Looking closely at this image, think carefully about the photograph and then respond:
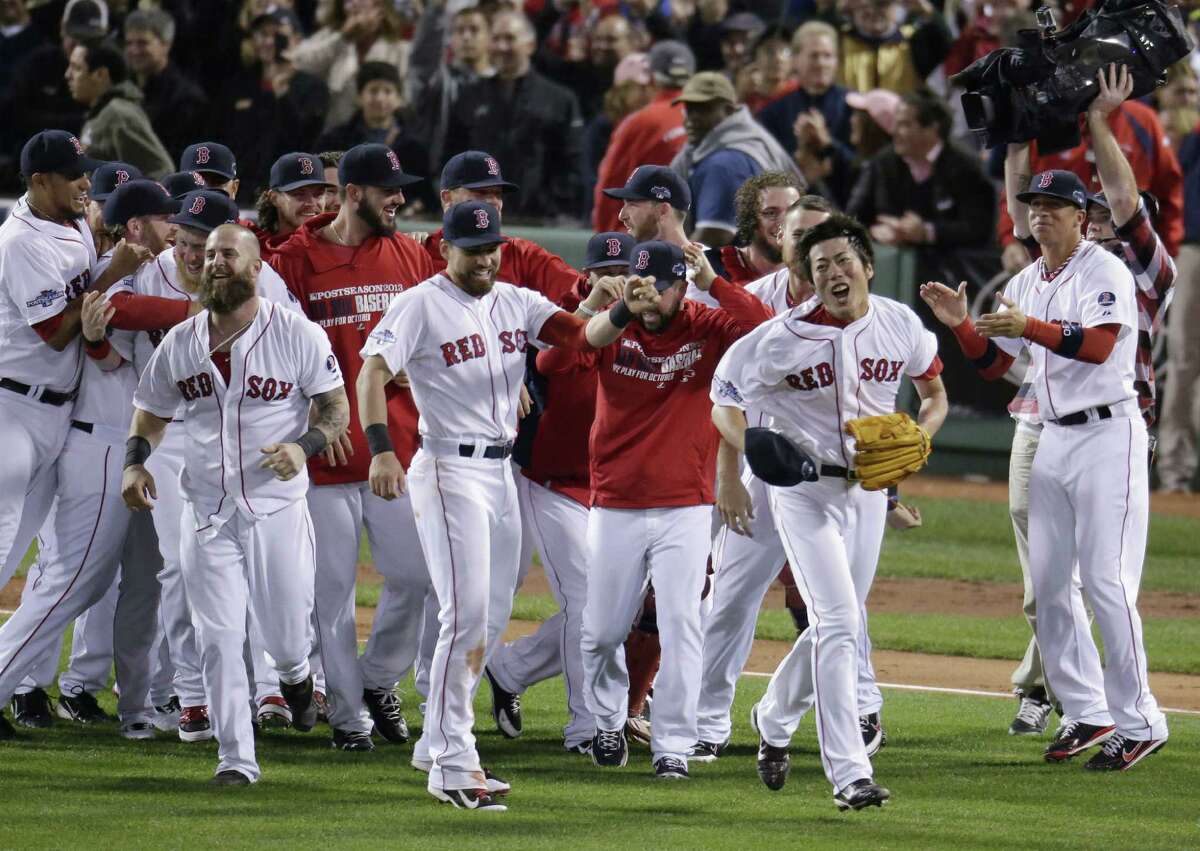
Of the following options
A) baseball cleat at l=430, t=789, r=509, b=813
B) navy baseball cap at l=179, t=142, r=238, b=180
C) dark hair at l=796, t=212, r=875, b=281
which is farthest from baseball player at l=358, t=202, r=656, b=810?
Result: navy baseball cap at l=179, t=142, r=238, b=180

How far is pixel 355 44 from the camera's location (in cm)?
1602

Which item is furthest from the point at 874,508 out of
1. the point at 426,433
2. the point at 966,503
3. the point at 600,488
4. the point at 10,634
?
the point at 966,503

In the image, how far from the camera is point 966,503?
15.0 metres

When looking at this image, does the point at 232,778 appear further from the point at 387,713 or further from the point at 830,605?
the point at 830,605

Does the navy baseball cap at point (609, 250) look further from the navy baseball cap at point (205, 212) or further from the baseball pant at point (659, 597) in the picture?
the navy baseball cap at point (205, 212)

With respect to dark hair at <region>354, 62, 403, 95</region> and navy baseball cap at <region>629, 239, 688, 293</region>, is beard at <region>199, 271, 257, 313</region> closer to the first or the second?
navy baseball cap at <region>629, 239, 688, 293</region>

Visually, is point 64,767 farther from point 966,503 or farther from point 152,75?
point 966,503

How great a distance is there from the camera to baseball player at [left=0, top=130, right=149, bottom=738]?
7.48 meters

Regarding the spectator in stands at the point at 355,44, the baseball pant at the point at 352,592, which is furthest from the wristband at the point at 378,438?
the spectator in stands at the point at 355,44

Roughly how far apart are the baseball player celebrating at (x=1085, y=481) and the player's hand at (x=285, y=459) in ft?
7.72

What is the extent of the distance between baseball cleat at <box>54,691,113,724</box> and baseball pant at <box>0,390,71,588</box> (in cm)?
66

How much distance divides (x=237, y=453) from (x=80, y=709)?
1.89m

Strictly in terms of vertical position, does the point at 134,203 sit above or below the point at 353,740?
above

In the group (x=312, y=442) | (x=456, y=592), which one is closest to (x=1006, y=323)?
(x=456, y=592)
